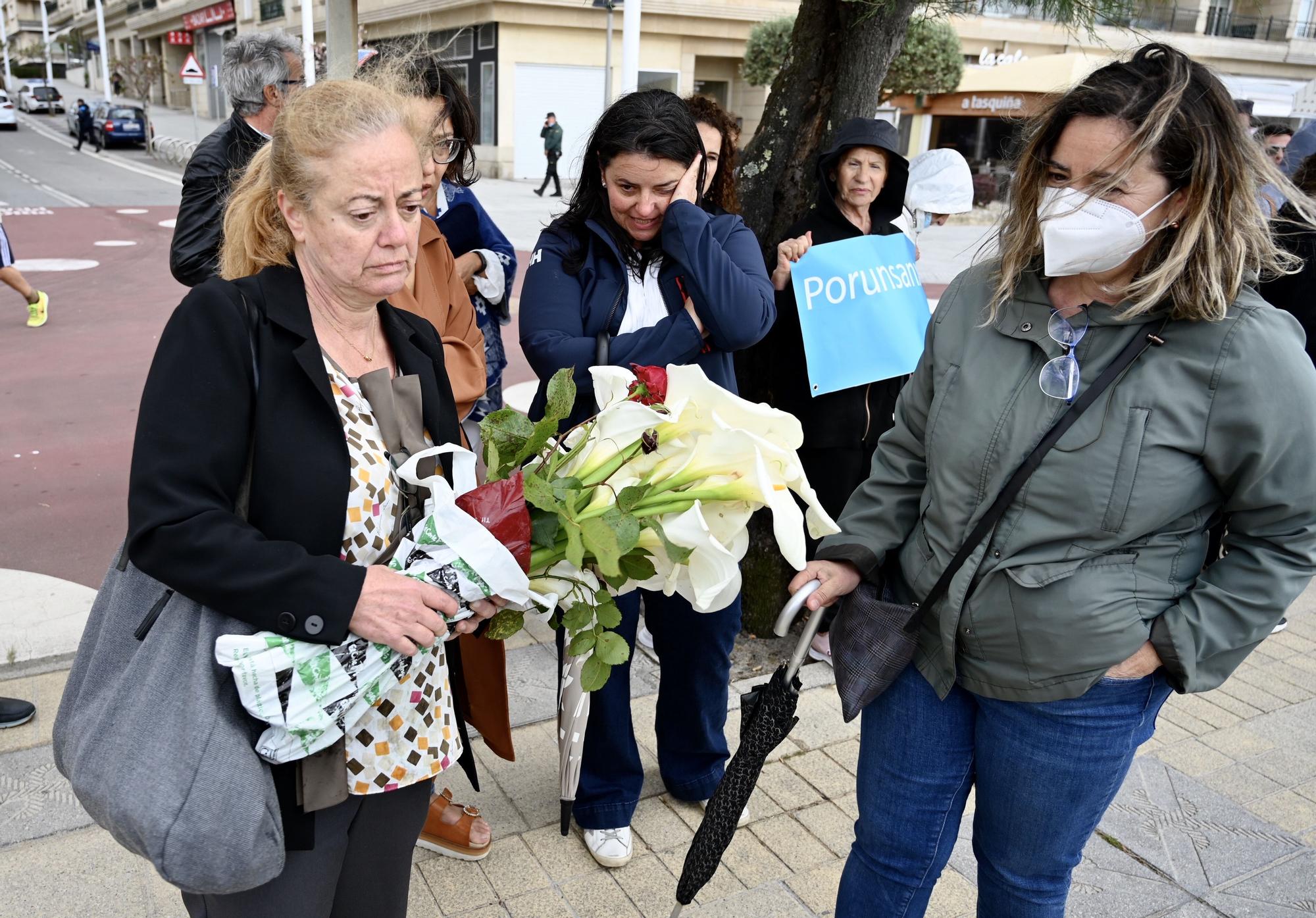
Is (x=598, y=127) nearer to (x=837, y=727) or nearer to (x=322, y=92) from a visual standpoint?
(x=322, y=92)

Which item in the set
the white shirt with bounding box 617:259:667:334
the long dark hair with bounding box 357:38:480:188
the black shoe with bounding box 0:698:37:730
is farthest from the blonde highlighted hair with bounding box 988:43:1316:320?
the black shoe with bounding box 0:698:37:730

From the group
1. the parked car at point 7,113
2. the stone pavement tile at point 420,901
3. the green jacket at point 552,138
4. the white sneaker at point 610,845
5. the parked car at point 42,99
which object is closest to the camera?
the stone pavement tile at point 420,901

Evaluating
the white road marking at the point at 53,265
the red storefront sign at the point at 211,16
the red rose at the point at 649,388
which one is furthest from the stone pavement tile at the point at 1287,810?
the red storefront sign at the point at 211,16

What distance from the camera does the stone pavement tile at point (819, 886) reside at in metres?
2.70

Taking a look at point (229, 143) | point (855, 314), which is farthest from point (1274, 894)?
point (229, 143)

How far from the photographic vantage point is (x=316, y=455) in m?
1.59

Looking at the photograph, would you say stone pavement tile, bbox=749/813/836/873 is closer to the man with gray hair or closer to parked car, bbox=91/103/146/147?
the man with gray hair

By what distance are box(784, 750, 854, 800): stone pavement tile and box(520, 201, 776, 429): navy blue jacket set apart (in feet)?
4.57

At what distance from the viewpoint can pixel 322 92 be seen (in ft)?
5.50

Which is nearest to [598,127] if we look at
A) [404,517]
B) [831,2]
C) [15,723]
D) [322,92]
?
[322,92]

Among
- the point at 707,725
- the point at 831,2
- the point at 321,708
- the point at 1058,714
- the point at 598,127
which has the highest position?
the point at 831,2

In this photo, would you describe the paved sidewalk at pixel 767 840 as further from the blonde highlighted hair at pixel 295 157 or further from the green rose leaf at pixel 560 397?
the blonde highlighted hair at pixel 295 157

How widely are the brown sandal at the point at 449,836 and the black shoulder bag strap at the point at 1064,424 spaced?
1.67 metres

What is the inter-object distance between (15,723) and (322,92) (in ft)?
8.32
